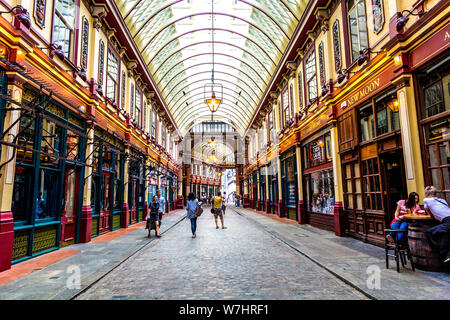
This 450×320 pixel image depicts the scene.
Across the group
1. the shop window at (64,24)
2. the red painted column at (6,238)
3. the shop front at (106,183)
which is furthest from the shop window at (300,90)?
the red painted column at (6,238)

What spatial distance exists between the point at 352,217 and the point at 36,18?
11.2m

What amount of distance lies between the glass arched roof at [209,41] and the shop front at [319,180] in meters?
6.07

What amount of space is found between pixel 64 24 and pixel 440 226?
36.4ft

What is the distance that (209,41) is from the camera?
2008 cm

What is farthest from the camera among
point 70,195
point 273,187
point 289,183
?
point 273,187

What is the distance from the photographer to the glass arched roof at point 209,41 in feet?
47.6

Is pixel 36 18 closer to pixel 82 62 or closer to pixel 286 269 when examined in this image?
pixel 82 62

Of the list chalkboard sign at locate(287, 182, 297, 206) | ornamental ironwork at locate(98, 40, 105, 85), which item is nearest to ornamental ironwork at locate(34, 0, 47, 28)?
ornamental ironwork at locate(98, 40, 105, 85)

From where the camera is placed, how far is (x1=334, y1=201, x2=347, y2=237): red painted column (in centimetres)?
1021

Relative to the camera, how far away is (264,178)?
2572 cm

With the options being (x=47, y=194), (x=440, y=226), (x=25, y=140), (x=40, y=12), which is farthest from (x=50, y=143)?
(x=440, y=226)

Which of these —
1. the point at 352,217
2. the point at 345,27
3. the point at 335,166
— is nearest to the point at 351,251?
the point at 352,217

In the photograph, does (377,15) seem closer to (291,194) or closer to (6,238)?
(6,238)

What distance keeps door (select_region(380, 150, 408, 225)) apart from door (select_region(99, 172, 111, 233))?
10.5 m
